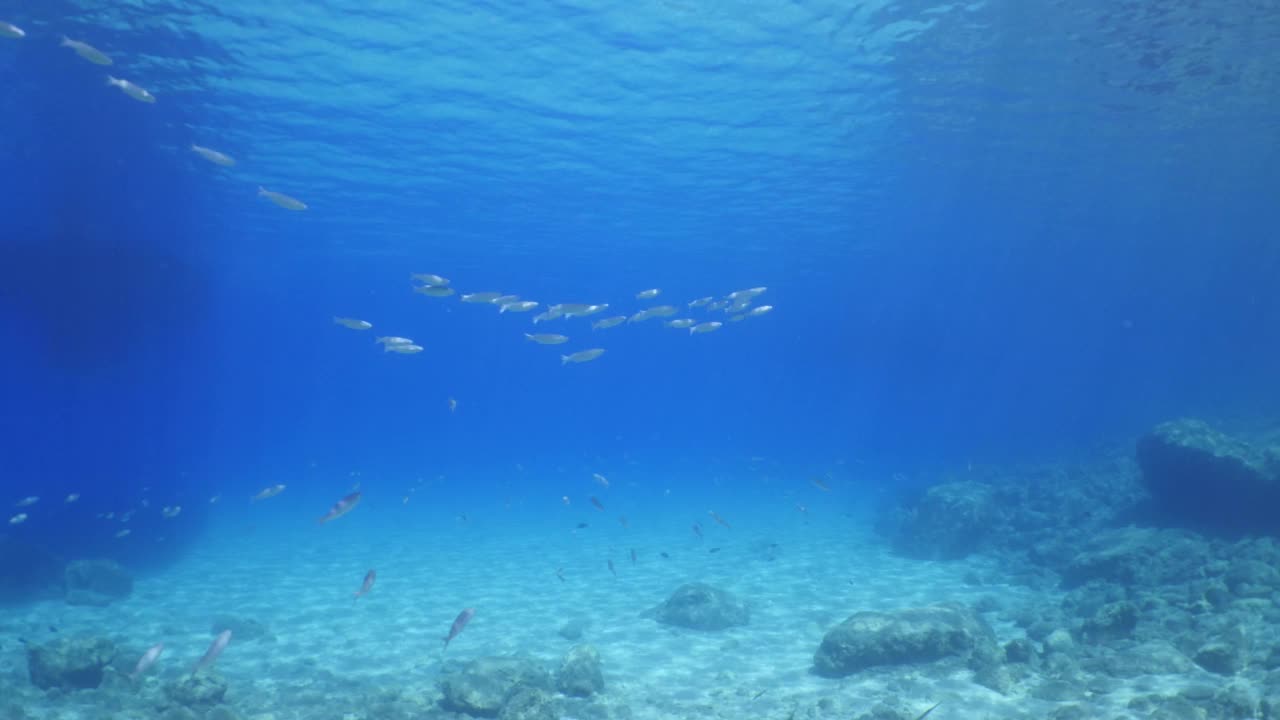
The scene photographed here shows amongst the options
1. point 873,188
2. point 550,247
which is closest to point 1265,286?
point 873,188

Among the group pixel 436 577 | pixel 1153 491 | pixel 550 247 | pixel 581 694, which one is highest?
pixel 550 247

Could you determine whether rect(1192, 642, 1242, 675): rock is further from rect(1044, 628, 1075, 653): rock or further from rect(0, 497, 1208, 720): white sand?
rect(0, 497, 1208, 720): white sand

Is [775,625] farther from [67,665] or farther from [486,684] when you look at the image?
[67,665]

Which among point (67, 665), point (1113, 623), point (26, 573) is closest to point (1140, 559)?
point (1113, 623)

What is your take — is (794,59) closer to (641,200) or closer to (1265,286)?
(641,200)

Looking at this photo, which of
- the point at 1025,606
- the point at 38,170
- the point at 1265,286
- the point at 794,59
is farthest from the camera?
the point at 1265,286

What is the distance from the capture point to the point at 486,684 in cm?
863

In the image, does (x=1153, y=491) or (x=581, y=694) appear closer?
(x=581, y=694)

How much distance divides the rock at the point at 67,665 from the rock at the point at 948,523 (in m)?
18.1

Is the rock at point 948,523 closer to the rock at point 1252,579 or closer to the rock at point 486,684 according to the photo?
the rock at point 1252,579

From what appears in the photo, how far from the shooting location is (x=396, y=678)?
416 inches

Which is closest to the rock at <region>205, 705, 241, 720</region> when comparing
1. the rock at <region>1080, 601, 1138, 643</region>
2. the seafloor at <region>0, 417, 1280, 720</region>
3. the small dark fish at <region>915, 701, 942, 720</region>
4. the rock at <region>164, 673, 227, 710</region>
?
the seafloor at <region>0, 417, 1280, 720</region>

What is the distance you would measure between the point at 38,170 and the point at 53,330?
1076 cm

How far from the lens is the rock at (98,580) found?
55.9ft
